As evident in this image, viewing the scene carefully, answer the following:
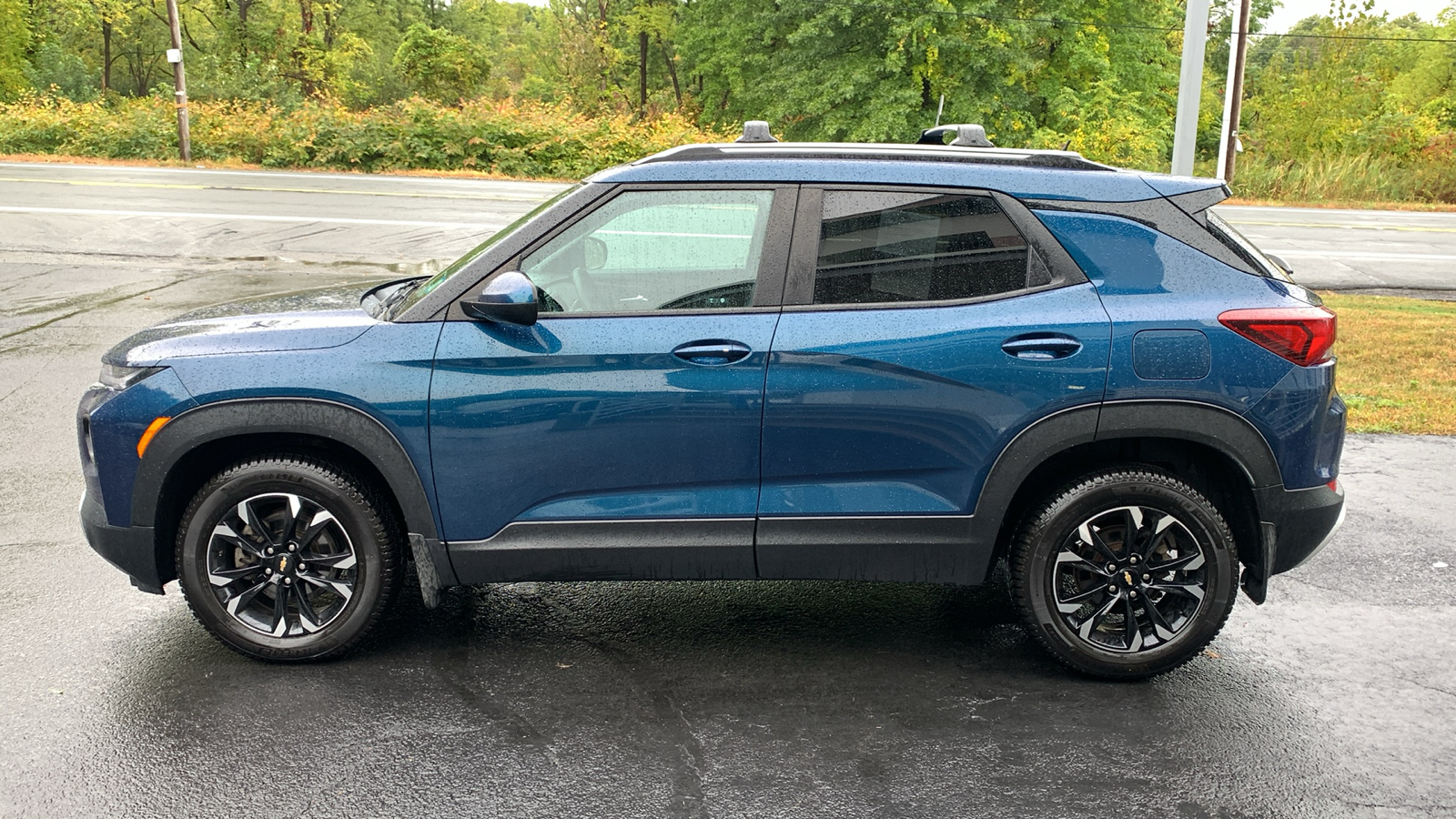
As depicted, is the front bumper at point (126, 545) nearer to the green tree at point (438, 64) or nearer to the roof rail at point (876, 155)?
the roof rail at point (876, 155)

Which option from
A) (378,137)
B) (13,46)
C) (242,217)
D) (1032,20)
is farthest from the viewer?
(13,46)

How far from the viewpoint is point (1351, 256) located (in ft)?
55.9

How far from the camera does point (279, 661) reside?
4.02m

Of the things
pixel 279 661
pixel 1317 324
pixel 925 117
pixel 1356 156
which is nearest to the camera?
pixel 1317 324

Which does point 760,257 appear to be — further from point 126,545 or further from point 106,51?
point 106,51

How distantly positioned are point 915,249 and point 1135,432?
94 centimetres

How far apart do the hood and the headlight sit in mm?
20

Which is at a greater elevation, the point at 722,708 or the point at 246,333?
the point at 246,333

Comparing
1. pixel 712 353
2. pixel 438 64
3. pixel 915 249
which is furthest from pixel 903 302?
pixel 438 64

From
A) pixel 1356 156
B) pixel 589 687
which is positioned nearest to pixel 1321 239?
pixel 1356 156

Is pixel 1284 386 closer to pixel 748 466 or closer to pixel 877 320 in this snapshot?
pixel 877 320

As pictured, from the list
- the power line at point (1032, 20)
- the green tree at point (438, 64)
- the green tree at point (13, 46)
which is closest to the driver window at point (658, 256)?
the power line at point (1032, 20)

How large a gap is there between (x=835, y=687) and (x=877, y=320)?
1245mm

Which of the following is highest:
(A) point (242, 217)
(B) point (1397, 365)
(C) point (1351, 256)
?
(A) point (242, 217)
